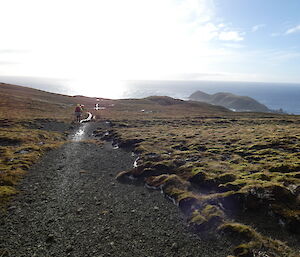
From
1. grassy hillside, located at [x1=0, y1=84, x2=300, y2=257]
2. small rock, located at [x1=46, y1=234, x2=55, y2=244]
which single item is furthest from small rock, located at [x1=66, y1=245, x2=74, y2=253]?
grassy hillside, located at [x1=0, y1=84, x2=300, y2=257]

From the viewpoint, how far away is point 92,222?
14.9 m

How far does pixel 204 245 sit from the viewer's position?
12.2m

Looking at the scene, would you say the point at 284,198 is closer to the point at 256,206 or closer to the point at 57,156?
the point at 256,206

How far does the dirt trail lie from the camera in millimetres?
12164

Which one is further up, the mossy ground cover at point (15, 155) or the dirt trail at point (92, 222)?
the mossy ground cover at point (15, 155)

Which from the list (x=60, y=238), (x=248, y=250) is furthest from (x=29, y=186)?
(x=248, y=250)

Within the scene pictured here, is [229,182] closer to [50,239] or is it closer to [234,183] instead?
[234,183]

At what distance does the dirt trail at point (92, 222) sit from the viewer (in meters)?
12.2

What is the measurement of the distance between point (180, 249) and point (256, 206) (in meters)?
6.39

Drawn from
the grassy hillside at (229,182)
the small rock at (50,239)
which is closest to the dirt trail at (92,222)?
the small rock at (50,239)

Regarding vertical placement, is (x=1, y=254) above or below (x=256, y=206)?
below

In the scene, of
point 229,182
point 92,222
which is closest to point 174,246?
point 92,222

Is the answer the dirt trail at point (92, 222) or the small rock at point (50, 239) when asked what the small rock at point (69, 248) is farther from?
the small rock at point (50, 239)

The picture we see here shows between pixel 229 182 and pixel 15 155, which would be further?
pixel 15 155
